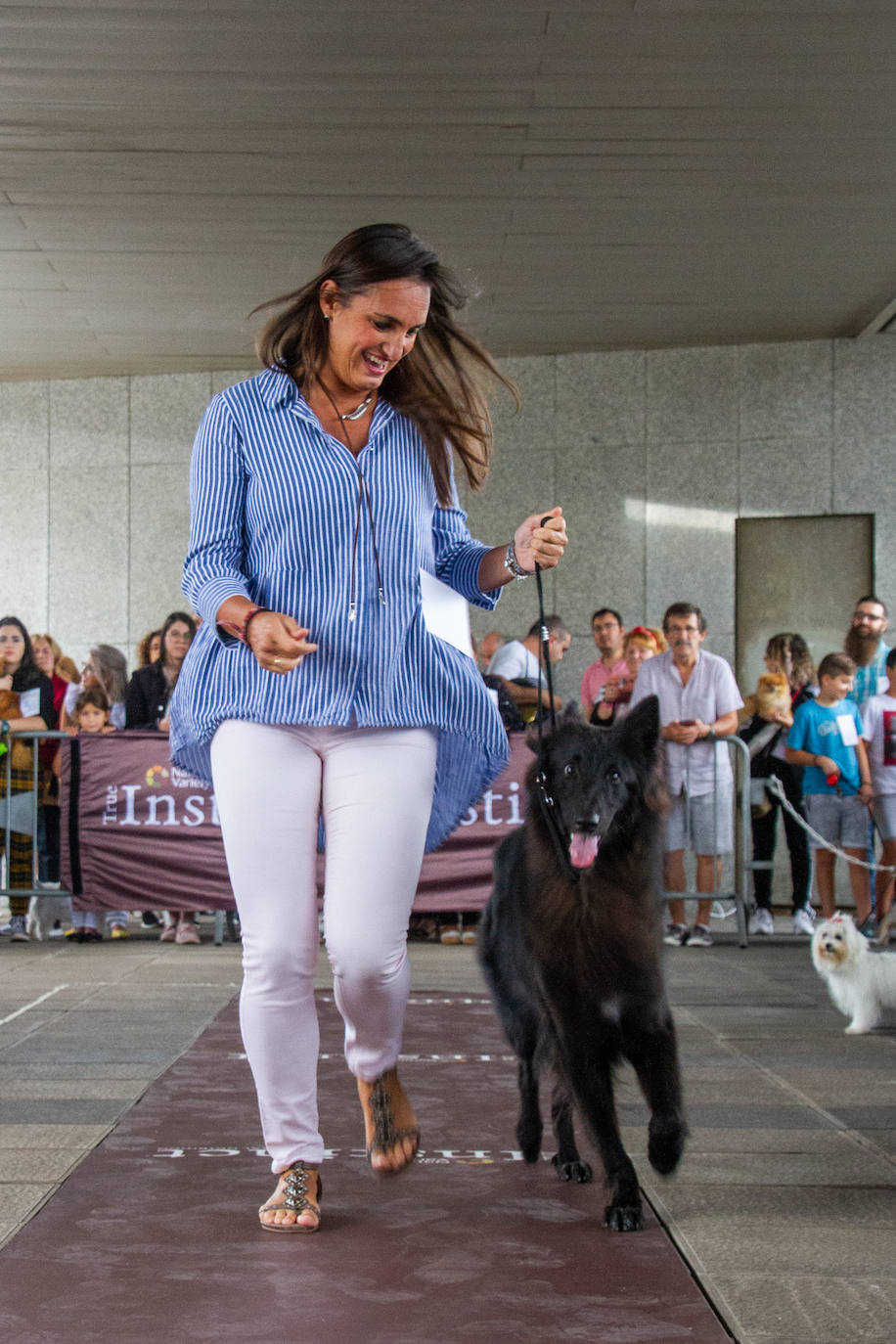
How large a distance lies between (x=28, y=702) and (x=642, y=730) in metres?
7.11

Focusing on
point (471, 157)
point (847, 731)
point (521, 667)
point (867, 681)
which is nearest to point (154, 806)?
point (521, 667)

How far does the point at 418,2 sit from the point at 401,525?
5.23 metres

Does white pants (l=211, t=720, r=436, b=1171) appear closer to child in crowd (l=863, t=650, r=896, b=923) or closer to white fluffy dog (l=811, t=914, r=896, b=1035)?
white fluffy dog (l=811, t=914, r=896, b=1035)

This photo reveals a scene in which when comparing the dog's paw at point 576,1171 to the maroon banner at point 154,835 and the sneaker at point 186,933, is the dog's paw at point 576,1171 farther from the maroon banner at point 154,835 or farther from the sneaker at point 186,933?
the sneaker at point 186,933

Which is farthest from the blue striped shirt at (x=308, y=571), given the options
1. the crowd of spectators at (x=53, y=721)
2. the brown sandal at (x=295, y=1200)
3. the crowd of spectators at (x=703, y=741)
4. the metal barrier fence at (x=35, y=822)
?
the crowd of spectators at (x=53, y=721)

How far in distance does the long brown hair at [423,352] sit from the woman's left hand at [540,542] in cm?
20

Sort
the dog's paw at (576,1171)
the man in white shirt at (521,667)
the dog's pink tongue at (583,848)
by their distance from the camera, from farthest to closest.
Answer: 1. the man in white shirt at (521,667)
2. the dog's paw at (576,1171)
3. the dog's pink tongue at (583,848)

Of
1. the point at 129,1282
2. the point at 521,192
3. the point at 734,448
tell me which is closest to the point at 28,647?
the point at 521,192

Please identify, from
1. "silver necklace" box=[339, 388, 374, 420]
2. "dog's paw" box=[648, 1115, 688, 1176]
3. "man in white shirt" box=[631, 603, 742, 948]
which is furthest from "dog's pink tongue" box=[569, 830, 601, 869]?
"man in white shirt" box=[631, 603, 742, 948]

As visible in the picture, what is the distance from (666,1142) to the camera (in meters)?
3.37

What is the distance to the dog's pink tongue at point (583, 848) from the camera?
3420 millimetres

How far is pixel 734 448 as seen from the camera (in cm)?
1391

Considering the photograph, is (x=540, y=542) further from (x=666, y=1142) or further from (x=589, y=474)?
(x=589, y=474)

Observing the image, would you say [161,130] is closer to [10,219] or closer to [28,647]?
[10,219]
